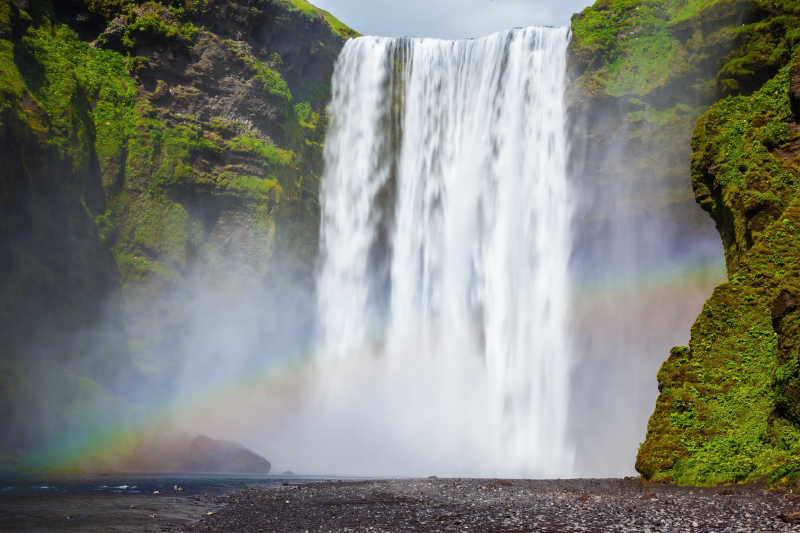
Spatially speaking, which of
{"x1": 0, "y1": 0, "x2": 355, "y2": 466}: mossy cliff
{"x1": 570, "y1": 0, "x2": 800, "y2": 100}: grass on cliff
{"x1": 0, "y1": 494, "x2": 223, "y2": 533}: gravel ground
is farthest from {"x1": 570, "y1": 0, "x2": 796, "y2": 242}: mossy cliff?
{"x1": 0, "y1": 494, "x2": 223, "y2": 533}: gravel ground

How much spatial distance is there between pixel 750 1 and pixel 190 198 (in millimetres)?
29470

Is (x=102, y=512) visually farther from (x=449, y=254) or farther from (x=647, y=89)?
(x=647, y=89)

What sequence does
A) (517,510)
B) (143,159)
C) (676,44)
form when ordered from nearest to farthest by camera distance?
(517,510), (676,44), (143,159)

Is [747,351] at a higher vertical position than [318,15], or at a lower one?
lower

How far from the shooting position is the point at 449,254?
35.1 metres

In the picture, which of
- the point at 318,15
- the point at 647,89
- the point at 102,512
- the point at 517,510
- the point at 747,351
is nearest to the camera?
the point at 517,510

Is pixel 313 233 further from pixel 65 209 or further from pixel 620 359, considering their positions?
pixel 620 359

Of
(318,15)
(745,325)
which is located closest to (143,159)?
(318,15)

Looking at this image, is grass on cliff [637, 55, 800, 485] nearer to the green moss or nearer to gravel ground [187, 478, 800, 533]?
gravel ground [187, 478, 800, 533]

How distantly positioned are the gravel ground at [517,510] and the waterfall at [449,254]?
14.7 metres

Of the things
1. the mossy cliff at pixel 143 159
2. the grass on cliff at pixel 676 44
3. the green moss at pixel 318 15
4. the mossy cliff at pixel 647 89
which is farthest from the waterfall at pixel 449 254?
the mossy cliff at pixel 143 159

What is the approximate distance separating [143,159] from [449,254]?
1839cm

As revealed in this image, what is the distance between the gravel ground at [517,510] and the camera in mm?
8008

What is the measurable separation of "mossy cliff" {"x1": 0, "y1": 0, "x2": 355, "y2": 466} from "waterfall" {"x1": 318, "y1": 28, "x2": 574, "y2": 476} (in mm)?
2998
